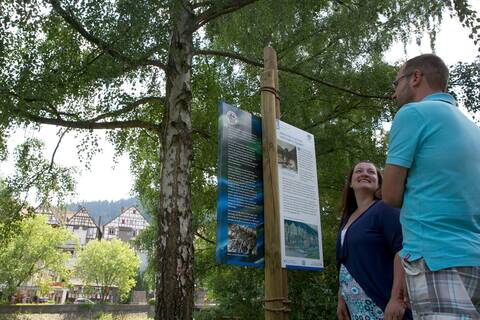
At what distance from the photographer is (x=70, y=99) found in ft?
19.2

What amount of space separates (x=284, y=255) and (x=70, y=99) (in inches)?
172

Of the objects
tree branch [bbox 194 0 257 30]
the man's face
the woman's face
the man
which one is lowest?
the man

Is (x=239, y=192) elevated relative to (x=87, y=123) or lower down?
lower down

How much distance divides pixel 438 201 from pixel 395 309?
68 centimetres

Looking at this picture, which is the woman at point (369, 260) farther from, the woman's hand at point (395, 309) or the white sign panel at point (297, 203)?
the white sign panel at point (297, 203)

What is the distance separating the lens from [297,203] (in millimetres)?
2945

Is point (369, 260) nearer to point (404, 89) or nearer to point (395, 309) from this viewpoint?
point (395, 309)

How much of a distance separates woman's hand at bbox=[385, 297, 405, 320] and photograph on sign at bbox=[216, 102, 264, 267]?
3.19ft

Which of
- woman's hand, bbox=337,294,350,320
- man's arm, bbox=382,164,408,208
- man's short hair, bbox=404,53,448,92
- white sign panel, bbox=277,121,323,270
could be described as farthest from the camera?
white sign panel, bbox=277,121,323,270

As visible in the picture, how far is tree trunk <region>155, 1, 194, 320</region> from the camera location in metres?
4.14

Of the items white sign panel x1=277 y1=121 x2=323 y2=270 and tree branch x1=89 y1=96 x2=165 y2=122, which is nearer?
white sign panel x1=277 y1=121 x2=323 y2=270

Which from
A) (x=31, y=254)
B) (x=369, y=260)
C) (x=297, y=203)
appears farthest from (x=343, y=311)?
(x=31, y=254)

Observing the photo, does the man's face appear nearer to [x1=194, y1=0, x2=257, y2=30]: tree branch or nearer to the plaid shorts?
the plaid shorts

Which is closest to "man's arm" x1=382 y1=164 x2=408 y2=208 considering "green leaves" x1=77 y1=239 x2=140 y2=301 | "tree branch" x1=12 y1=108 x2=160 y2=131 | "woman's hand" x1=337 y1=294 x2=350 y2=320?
"woman's hand" x1=337 y1=294 x2=350 y2=320
